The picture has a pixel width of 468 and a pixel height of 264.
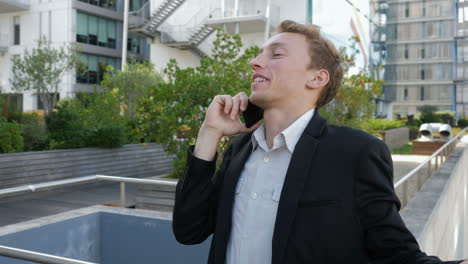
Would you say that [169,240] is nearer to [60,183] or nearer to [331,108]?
[60,183]

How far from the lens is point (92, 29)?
Result: 1508 inches

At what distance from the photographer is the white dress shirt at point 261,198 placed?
5.86ft

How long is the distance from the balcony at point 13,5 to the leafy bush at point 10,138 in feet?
95.0

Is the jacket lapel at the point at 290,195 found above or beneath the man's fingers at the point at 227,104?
beneath

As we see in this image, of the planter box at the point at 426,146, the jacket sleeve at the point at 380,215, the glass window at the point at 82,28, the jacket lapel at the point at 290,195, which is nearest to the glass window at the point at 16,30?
the glass window at the point at 82,28

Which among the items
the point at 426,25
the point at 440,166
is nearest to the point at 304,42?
the point at 440,166

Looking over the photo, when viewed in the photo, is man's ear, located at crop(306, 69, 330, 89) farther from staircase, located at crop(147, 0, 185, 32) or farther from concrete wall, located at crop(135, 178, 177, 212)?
staircase, located at crop(147, 0, 185, 32)

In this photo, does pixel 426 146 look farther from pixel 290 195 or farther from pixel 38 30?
pixel 38 30

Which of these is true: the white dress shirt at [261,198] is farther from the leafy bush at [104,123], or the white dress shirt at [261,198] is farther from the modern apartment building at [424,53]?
the modern apartment building at [424,53]

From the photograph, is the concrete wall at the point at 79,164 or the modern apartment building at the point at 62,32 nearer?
the concrete wall at the point at 79,164

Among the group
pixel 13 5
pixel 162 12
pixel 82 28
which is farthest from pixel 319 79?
pixel 13 5

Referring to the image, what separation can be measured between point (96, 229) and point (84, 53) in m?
33.8

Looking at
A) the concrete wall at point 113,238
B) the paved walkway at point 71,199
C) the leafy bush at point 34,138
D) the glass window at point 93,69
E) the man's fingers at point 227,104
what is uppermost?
the glass window at point 93,69

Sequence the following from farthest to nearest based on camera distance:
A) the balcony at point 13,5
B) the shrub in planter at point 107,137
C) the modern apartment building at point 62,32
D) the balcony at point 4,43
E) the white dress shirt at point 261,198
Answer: the balcony at point 4,43 < the balcony at point 13,5 < the modern apartment building at point 62,32 < the shrub in planter at point 107,137 < the white dress shirt at point 261,198
